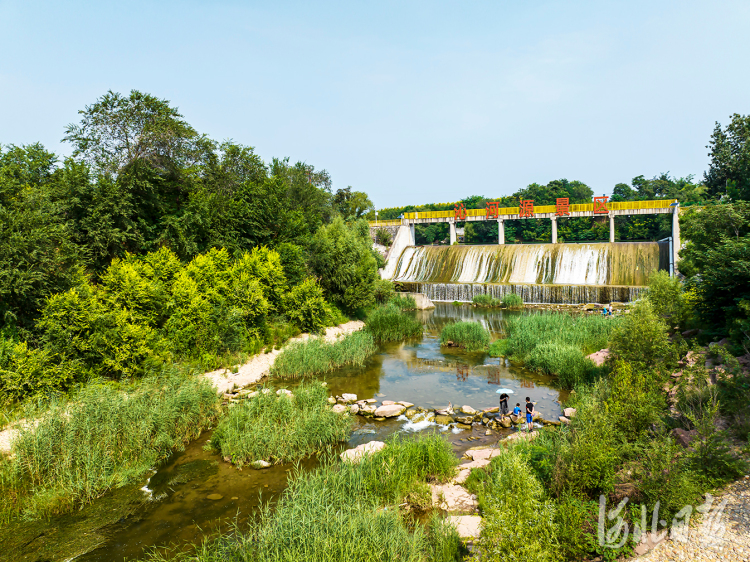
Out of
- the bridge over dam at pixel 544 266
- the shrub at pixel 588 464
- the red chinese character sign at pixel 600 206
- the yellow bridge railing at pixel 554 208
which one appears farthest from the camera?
the red chinese character sign at pixel 600 206

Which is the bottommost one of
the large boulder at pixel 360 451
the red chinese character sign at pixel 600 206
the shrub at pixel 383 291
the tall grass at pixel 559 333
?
the large boulder at pixel 360 451

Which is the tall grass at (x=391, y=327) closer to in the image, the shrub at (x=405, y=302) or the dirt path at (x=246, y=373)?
the dirt path at (x=246, y=373)

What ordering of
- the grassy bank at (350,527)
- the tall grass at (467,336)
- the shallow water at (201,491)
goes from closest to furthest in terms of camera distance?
the grassy bank at (350,527) → the shallow water at (201,491) → the tall grass at (467,336)

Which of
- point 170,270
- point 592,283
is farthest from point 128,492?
point 592,283

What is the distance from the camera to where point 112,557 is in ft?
21.6

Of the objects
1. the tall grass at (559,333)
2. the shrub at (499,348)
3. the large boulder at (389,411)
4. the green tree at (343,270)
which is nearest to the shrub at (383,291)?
the green tree at (343,270)

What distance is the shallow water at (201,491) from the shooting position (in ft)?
22.6

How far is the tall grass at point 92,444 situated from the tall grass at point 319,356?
5.16m

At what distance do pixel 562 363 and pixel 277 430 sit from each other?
33.8ft

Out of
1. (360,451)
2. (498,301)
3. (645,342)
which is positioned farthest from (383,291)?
(360,451)

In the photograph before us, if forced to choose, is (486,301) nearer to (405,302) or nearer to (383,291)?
(405,302)

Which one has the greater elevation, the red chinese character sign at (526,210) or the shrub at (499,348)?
the red chinese character sign at (526,210)

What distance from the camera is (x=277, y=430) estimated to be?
1016cm

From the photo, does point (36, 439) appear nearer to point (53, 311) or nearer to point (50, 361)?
point (50, 361)
